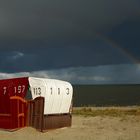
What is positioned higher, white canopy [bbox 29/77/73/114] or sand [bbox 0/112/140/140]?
white canopy [bbox 29/77/73/114]

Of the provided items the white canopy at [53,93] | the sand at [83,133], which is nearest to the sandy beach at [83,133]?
the sand at [83,133]

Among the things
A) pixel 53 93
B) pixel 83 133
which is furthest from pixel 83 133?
pixel 53 93

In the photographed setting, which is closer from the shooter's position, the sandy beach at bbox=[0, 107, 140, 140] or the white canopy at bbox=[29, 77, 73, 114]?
the sandy beach at bbox=[0, 107, 140, 140]

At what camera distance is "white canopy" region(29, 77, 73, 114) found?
29.8 meters

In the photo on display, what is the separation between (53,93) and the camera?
100ft

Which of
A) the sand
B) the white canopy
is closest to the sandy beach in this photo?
the sand

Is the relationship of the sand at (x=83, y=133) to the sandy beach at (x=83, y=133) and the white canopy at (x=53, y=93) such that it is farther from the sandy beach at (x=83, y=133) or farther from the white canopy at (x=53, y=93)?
the white canopy at (x=53, y=93)

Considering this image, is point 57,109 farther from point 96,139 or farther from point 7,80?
point 96,139

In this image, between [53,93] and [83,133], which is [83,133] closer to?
[83,133]

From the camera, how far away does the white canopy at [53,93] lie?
2983cm

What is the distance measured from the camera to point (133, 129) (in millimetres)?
Answer: 30359

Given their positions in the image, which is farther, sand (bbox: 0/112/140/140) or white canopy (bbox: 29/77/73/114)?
white canopy (bbox: 29/77/73/114)

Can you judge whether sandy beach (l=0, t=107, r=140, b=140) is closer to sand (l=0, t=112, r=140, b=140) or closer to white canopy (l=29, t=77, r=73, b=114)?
sand (l=0, t=112, r=140, b=140)

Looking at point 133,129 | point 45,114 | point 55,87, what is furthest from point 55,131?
point 133,129
